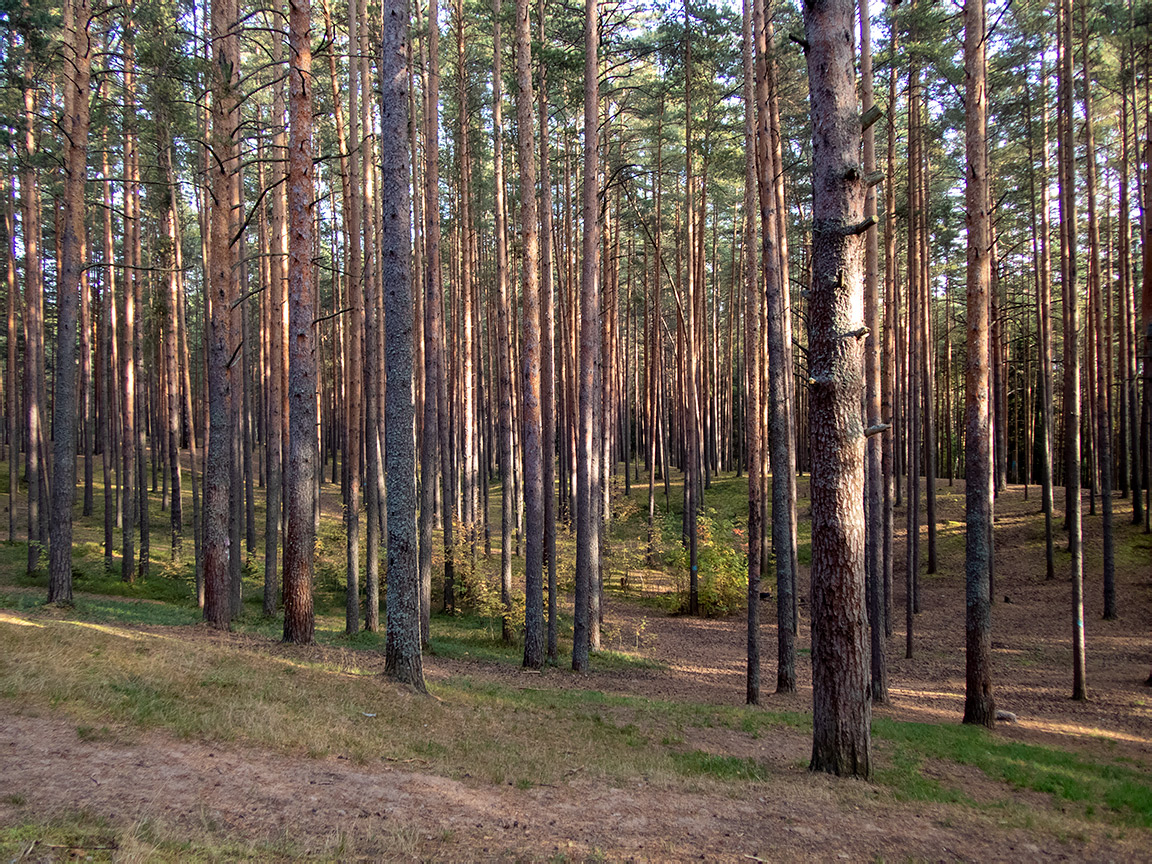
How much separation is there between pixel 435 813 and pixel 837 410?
15.8 feet

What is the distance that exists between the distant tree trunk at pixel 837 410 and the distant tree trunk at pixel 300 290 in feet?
24.4

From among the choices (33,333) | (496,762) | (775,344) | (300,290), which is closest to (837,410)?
(775,344)

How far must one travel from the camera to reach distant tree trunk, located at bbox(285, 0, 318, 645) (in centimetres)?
1028

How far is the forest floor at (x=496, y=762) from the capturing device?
14.6 ft

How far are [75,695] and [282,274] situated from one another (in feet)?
40.3

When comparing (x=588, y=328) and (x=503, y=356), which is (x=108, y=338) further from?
(x=588, y=328)

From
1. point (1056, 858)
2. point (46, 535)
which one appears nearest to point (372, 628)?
point (1056, 858)

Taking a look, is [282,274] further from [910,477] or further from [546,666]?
[910,477]

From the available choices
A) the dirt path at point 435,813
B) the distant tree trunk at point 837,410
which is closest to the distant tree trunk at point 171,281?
the dirt path at point 435,813

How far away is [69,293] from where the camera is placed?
12133 mm

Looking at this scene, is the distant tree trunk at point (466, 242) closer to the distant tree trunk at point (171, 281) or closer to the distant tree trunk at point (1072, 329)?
the distant tree trunk at point (171, 281)

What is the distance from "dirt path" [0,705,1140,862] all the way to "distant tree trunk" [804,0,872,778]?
0.70 m

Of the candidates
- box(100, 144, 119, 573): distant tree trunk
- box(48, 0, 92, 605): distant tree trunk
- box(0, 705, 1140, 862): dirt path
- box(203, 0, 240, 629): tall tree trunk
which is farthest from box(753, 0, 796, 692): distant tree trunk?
box(100, 144, 119, 573): distant tree trunk

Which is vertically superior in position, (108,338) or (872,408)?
(108,338)
